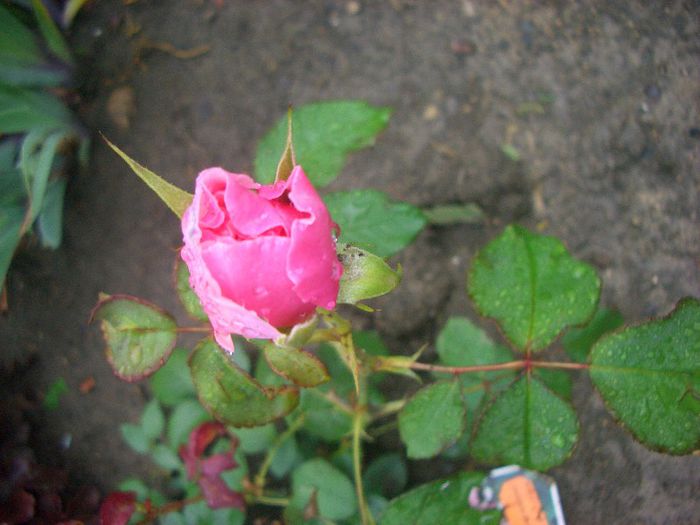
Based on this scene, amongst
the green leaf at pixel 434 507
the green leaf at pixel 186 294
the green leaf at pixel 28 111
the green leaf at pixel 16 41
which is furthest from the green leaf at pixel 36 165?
the green leaf at pixel 434 507

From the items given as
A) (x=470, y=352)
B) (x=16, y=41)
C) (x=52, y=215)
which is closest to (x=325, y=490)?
(x=470, y=352)

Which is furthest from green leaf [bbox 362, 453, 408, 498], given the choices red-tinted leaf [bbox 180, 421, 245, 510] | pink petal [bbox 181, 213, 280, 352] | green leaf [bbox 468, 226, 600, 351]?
pink petal [bbox 181, 213, 280, 352]

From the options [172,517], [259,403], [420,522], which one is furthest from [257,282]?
[172,517]

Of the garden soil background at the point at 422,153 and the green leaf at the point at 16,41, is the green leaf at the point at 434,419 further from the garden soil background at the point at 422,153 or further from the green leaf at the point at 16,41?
the green leaf at the point at 16,41

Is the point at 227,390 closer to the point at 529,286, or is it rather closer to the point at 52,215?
the point at 529,286

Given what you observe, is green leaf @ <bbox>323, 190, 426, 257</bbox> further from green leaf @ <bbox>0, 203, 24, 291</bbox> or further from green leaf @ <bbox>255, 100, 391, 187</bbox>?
green leaf @ <bbox>0, 203, 24, 291</bbox>

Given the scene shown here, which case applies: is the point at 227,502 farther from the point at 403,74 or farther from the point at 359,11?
the point at 359,11
